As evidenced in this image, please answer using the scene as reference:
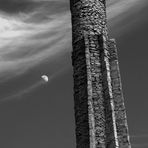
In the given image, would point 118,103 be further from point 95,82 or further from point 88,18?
point 88,18

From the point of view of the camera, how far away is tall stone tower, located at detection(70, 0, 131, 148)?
13203mm

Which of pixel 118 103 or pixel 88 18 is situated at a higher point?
pixel 88 18

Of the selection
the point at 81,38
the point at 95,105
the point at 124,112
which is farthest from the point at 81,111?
the point at 81,38

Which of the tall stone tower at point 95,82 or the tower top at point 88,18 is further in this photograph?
the tower top at point 88,18

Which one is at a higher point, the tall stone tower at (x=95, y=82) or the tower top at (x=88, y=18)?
the tower top at (x=88, y=18)

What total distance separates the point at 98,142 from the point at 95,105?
47.7 inches

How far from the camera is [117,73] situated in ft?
46.3

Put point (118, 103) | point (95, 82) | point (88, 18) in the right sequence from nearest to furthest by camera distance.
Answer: point (118, 103) < point (95, 82) < point (88, 18)

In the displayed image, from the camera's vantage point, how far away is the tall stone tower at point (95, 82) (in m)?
13.2

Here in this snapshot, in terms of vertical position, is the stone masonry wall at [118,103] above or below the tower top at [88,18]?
below

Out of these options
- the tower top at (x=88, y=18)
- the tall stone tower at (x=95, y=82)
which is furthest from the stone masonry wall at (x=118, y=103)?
the tower top at (x=88, y=18)

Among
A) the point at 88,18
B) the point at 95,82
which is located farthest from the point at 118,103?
the point at 88,18

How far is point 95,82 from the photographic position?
1388 cm

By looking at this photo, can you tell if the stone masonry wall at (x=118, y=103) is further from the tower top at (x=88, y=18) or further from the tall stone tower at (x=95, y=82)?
the tower top at (x=88, y=18)
